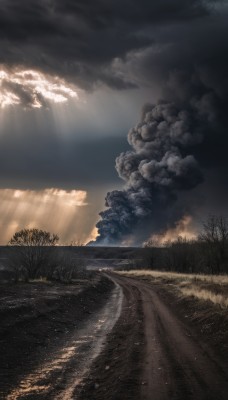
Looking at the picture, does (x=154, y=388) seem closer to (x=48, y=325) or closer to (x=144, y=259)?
(x=48, y=325)

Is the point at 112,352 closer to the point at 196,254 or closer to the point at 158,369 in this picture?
the point at 158,369

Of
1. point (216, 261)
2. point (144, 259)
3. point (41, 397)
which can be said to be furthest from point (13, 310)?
point (144, 259)

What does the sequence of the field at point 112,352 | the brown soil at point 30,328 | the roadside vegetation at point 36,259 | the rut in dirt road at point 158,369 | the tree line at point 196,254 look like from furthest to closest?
the tree line at point 196,254 < the roadside vegetation at point 36,259 < the brown soil at point 30,328 < the field at point 112,352 < the rut in dirt road at point 158,369

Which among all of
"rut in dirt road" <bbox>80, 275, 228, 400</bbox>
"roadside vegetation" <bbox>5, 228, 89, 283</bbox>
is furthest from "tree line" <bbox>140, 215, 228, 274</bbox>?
"rut in dirt road" <bbox>80, 275, 228, 400</bbox>

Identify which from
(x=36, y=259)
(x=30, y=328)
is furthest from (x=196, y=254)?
(x=30, y=328)

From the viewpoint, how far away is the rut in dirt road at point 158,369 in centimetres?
685

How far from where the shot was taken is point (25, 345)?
37.3 feet

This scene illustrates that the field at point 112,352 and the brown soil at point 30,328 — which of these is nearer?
the field at point 112,352

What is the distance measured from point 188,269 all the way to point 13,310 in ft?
194

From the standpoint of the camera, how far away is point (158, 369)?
333 inches

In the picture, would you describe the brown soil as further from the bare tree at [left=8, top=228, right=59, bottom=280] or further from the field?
the bare tree at [left=8, top=228, right=59, bottom=280]

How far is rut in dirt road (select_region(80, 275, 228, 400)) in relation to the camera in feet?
22.5

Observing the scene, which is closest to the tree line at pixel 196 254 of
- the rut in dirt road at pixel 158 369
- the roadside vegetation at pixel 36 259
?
the roadside vegetation at pixel 36 259

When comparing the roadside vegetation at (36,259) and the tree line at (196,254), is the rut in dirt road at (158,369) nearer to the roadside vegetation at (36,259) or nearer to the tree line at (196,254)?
the roadside vegetation at (36,259)
